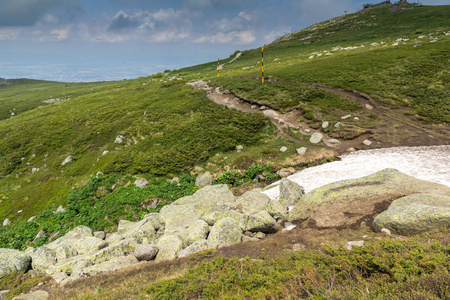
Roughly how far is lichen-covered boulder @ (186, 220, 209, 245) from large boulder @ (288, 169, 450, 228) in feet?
21.6

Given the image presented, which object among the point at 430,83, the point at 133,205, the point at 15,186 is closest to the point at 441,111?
the point at 430,83

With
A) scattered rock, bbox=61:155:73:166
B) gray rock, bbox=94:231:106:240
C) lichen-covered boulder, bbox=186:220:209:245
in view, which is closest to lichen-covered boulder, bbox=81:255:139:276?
lichen-covered boulder, bbox=186:220:209:245

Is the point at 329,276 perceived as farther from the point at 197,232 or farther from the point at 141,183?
the point at 141,183

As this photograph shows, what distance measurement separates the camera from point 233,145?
3098 cm

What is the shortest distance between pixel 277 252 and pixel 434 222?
7.82m

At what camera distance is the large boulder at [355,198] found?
46.0 feet

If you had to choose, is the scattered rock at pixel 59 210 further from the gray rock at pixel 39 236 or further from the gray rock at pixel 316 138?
the gray rock at pixel 316 138

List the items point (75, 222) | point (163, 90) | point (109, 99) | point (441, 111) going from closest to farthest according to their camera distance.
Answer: point (75, 222) < point (441, 111) < point (163, 90) < point (109, 99)

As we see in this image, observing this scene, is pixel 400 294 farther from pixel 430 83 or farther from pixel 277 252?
pixel 430 83

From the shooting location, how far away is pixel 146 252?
1406cm

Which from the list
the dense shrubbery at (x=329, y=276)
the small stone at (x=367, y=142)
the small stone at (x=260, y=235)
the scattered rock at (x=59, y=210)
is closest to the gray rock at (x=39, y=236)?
the scattered rock at (x=59, y=210)

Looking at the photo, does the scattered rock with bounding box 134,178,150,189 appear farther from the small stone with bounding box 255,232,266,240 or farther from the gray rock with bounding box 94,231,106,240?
the small stone with bounding box 255,232,266,240

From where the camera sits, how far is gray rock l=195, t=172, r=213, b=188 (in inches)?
1018

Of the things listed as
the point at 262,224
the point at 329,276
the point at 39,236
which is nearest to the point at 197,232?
the point at 262,224
